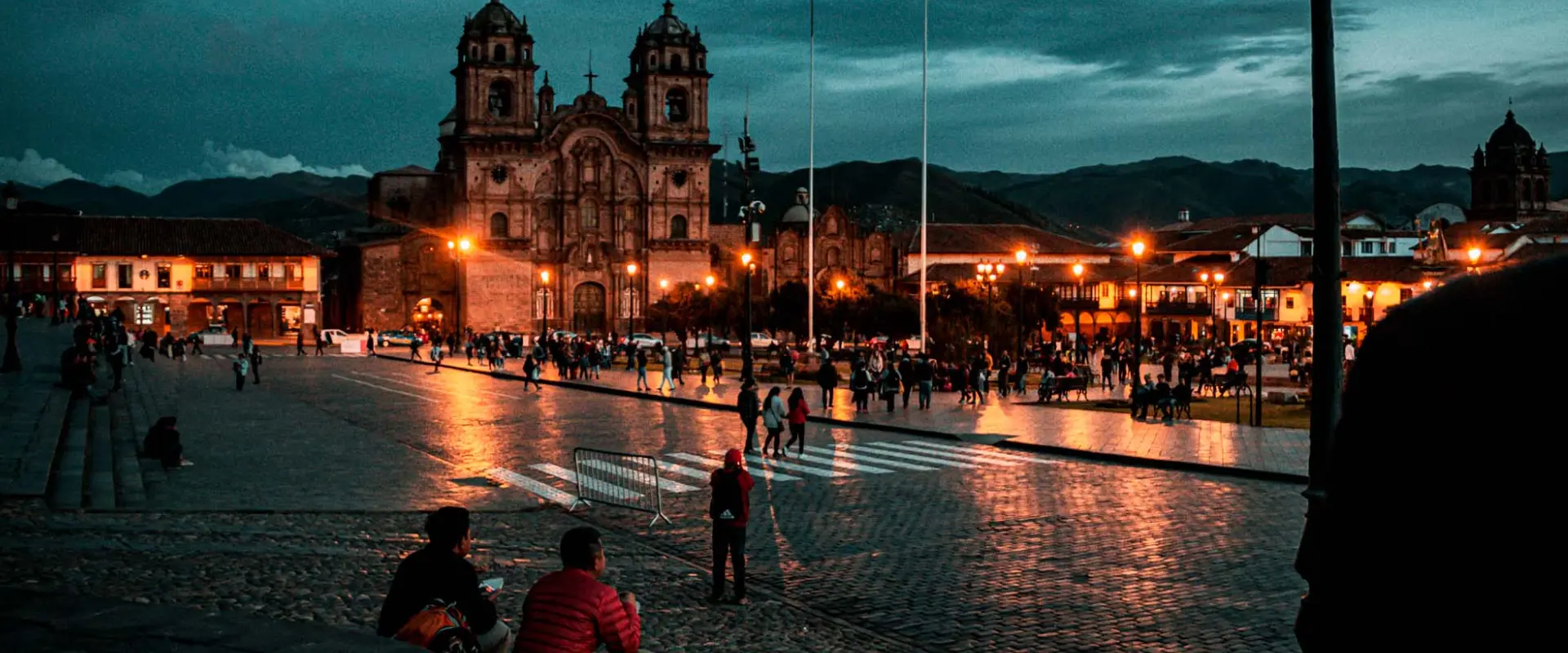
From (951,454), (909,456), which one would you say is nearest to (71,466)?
(909,456)

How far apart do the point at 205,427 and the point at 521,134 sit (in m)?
61.4

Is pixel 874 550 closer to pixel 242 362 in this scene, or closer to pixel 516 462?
pixel 516 462

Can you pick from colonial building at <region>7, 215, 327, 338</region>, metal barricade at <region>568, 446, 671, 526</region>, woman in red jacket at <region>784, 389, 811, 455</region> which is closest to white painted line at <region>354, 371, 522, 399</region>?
woman in red jacket at <region>784, 389, 811, 455</region>

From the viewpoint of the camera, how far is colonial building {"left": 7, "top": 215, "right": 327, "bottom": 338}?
7575 centimetres

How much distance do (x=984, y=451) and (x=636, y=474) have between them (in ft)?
25.8

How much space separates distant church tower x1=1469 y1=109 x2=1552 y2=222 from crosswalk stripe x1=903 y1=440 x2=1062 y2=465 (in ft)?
358

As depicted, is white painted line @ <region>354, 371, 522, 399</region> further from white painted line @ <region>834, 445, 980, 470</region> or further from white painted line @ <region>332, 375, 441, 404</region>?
white painted line @ <region>834, 445, 980, 470</region>

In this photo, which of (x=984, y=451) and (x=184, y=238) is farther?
(x=184, y=238)

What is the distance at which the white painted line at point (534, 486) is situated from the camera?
16172mm

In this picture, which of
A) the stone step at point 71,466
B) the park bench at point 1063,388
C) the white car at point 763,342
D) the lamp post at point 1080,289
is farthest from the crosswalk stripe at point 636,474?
the lamp post at point 1080,289

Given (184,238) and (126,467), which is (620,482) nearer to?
(126,467)

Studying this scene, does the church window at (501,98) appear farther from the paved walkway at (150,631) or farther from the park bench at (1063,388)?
the paved walkway at (150,631)

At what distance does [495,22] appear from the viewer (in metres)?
83.6

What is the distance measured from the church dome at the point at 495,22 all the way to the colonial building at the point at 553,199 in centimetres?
8
